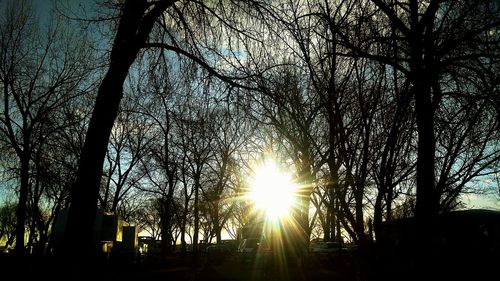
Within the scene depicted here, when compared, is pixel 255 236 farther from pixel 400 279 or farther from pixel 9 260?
pixel 400 279

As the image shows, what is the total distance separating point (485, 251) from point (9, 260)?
23187mm

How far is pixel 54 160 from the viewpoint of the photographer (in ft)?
103

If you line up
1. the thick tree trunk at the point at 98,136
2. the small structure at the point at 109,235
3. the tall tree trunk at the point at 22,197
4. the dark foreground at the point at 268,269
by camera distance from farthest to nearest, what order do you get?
the small structure at the point at 109,235
the tall tree trunk at the point at 22,197
the thick tree trunk at the point at 98,136
the dark foreground at the point at 268,269

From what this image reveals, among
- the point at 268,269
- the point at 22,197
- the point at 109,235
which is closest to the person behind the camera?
the point at 268,269

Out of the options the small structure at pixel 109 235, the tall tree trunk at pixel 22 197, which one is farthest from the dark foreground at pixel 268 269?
the tall tree trunk at pixel 22 197

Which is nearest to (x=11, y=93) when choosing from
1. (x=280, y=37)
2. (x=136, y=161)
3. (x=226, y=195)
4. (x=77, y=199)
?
(x=136, y=161)

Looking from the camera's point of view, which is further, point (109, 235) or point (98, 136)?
point (109, 235)

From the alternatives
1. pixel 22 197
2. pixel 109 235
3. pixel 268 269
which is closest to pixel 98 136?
pixel 268 269

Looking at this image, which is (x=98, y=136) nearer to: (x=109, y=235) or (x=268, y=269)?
(x=268, y=269)

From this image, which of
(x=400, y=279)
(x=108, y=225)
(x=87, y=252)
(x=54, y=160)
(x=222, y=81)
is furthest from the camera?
(x=54, y=160)

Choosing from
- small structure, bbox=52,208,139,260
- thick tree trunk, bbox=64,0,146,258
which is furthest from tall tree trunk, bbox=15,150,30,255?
thick tree trunk, bbox=64,0,146,258

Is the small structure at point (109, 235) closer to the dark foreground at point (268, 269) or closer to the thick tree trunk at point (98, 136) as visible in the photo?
the dark foreground at point (268, 269)

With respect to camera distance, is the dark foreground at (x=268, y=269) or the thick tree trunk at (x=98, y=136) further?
the thick tree trunk at (x=98, y=136)

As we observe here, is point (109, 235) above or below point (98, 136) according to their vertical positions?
below
